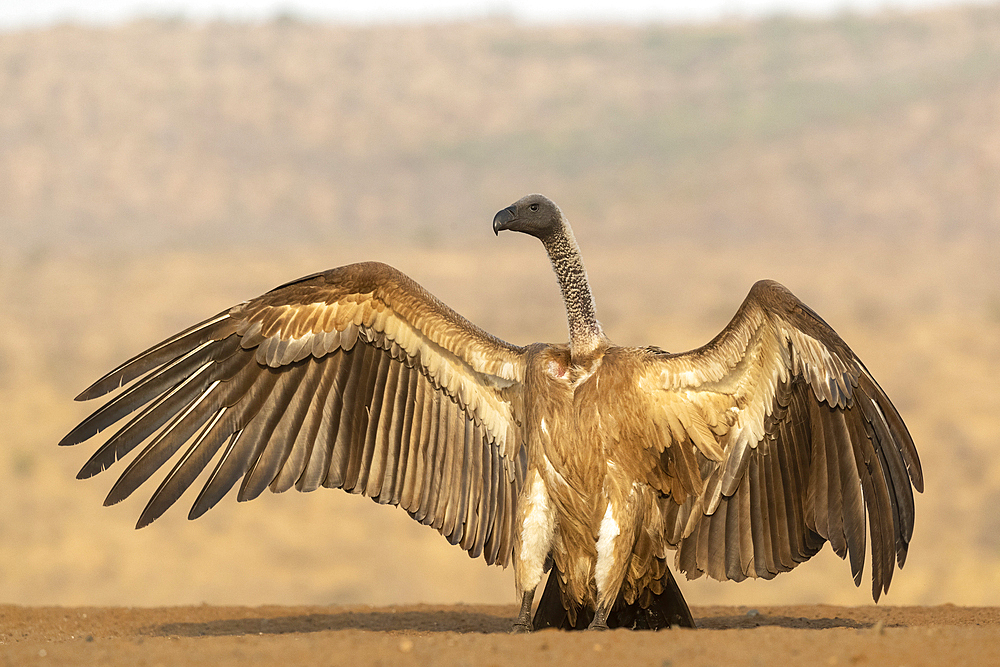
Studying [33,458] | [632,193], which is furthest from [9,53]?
[33,458]

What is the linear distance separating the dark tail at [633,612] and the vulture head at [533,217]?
7.08 ft

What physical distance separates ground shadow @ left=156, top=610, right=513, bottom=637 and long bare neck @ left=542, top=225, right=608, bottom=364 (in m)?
2.44

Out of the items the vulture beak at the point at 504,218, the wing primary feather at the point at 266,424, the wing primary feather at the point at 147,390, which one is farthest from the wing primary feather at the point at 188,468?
the vulture beak at the point at 504,218

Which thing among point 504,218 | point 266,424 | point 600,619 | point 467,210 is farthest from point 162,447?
point 467,210

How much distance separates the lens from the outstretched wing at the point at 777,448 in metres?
6.50

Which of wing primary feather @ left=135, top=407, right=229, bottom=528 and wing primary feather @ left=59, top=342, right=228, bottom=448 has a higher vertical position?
wing primary feather @ left=59, top=342, right=228, bottom=448

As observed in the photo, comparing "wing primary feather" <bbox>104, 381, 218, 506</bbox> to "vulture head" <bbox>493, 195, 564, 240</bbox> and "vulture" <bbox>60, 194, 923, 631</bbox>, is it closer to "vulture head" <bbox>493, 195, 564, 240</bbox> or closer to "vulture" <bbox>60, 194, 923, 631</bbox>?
"vulture" <bbox>60, 194, 923, 631</bbox>

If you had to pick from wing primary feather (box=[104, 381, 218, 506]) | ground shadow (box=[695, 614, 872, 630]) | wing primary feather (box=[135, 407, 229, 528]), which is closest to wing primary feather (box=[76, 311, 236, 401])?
wing primary feather (box=[104, 381, 218, 506])

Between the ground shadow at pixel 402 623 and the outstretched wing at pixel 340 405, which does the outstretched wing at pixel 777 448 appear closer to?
the outstretched wing at pixel 340 405

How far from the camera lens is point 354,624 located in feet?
28.0

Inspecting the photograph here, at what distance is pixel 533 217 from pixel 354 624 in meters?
3.42

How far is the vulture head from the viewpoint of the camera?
727 centimetres

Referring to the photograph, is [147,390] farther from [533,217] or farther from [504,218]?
[533,217]

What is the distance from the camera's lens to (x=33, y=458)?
22.3m
